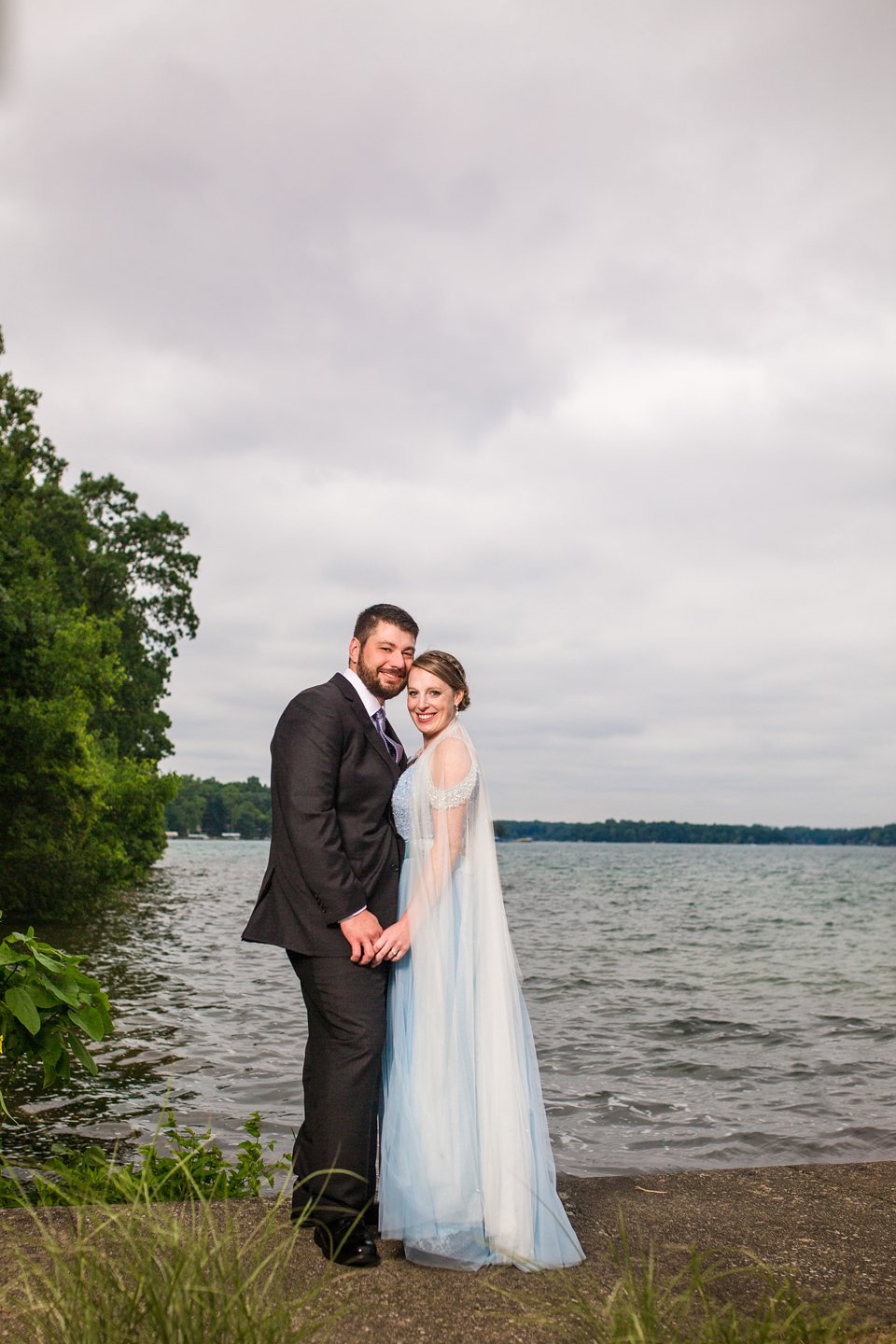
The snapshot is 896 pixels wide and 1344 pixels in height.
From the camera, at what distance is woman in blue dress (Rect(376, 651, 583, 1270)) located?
3.79m

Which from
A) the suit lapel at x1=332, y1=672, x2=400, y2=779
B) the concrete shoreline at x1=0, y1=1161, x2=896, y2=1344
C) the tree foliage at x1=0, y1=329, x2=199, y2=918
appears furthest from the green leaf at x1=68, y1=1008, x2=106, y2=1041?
the tree foliage at x1=0, y1=329, x2=199, y2=918

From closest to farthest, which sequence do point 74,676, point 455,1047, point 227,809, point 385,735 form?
point 455,1047
point 385,735
point 74,676
point 227,809

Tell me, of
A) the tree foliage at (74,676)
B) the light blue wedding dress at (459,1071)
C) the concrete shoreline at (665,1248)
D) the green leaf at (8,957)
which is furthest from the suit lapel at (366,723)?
the tree foliage at (74,676)

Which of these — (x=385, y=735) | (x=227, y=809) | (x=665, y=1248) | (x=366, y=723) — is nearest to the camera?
(x=665, y=1248)

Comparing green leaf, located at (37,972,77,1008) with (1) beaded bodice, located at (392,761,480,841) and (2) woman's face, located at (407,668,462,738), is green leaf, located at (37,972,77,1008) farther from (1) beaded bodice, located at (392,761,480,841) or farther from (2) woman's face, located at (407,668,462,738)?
(2) woman's face, located at (407,668,462,738)

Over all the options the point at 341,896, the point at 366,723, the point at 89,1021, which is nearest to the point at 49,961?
the point at 89,1021

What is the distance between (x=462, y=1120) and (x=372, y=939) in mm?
698

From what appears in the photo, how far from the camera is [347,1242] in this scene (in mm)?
3738

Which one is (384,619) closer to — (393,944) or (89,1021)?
(393,944)

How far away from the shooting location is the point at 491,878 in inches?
168

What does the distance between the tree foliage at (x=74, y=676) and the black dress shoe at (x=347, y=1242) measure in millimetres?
17396

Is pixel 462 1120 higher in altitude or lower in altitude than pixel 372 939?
lower

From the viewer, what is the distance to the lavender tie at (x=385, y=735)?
445cm

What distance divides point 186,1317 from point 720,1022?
13.0 m
